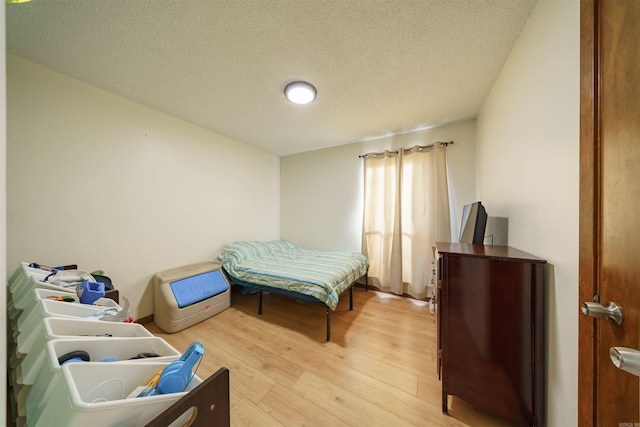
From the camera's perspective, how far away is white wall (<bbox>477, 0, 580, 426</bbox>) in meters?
0.81

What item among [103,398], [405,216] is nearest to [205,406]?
[103,398]

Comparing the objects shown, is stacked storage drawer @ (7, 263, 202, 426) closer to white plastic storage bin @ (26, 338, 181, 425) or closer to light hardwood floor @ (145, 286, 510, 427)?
white plastic storage bin @ (26, 338, 181, 425)

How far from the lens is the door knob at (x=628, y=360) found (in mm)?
439

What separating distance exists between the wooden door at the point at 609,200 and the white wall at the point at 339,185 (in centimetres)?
201

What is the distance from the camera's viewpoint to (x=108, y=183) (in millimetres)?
1873

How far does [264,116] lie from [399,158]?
1.92 m

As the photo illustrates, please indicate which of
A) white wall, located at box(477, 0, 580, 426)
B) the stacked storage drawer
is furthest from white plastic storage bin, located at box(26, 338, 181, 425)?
white wall, located at box(477, 0, 580, 426)

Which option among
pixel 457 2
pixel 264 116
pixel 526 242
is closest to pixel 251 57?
pixel 264 116

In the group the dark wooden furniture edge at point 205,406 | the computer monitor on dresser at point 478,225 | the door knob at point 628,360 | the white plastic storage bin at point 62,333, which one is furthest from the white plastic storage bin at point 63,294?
the computer monitor on dresser at point 478,225

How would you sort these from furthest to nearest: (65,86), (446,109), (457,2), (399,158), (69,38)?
1. (399,158)
2. (446,109)
3. (65,86)
4. (69,38)
5. (457,2)

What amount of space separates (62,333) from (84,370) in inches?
16.4

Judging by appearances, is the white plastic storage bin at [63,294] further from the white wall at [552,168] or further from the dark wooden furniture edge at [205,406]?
the white wall at [552,168]

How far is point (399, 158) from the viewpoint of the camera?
277 centimetres

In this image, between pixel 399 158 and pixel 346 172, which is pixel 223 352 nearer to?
pixel 346 172
